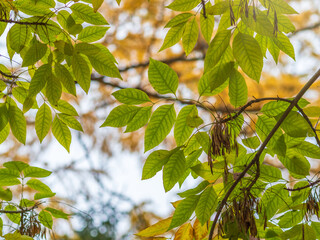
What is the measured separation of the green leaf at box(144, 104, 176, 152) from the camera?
2.14 feet

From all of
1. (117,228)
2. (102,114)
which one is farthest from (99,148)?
(117,228)

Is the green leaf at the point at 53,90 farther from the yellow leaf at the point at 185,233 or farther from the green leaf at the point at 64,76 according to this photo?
the yellow leaf at the point at 185,233

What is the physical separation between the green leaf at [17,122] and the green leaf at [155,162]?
32 cm

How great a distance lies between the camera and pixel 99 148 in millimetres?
4051

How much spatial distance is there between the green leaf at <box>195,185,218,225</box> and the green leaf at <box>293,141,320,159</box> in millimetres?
176

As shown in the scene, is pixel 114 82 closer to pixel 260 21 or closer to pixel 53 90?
pixel 53 90

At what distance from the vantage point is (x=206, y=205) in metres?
0.64

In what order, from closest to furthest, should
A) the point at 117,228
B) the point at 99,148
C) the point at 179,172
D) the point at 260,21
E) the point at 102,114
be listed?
the point at 260,21
the point at 179,172
the point at 102,114
the point at 99,148
the point at 117,228

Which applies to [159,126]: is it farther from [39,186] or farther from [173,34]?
[39,186]

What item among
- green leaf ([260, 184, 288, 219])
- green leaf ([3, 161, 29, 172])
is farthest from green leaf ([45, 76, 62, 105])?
green leaf ([260, 184, 288, 219])

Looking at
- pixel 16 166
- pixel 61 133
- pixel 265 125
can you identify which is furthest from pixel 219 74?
pixel 16 166

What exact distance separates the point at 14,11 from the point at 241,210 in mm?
615

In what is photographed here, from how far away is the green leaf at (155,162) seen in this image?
2.10 ft

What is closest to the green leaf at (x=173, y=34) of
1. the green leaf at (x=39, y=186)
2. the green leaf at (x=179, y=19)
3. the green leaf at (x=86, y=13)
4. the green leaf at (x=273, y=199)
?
the green leaf at (x=179, y=19)
